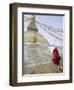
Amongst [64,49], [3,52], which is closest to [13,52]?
[3,52]

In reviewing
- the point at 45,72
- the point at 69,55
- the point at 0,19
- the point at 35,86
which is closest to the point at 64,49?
the point at 69,55

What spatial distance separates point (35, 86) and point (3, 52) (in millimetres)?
344

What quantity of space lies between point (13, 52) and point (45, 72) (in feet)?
0.94

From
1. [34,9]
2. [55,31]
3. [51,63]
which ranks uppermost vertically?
[34,9]

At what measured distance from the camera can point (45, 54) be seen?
6.37ft

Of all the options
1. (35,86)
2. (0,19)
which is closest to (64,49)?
(35,86)

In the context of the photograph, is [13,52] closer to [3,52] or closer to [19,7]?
[3,52]

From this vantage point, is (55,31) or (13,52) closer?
(13,52)

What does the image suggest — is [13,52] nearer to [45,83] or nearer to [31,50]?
[31,50]

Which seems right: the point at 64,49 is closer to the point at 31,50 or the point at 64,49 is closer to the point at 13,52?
the point at 31,50

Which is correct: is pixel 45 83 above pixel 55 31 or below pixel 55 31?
below

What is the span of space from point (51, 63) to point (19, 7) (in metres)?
0.47

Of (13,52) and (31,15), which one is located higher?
(31,15)

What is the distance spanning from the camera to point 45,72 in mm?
1936
